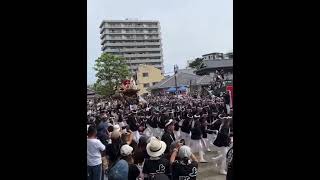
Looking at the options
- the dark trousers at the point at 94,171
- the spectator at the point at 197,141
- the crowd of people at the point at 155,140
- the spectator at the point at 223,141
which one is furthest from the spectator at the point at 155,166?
the spectator at the point at 197,141

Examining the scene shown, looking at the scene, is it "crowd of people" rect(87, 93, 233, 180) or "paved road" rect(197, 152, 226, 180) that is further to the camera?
"paved road" rect(197, 152, 226, 180)

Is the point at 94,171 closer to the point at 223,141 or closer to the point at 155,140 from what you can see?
the point at 155,140

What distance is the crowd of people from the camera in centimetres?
345

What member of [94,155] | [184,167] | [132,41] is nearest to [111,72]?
[132,41]

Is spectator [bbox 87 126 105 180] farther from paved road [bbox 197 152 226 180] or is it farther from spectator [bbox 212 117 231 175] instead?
spectator [bbox 212 117 231 175]

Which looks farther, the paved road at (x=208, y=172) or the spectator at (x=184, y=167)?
the paved road at (x=208, y=172)

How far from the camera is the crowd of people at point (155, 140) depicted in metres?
3.45

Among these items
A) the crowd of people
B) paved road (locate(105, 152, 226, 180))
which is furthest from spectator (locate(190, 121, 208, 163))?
paved road (locate(105, 152, 226, 180))

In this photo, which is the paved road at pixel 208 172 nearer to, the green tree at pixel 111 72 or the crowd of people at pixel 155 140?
the crowd of people at pixel 155 140

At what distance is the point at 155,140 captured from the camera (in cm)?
408

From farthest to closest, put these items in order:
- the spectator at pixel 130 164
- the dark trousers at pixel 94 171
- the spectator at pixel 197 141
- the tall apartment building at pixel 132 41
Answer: the spectator at pixel 197 141
the tall apartment building at pixel 132 41
the dark trousers at pixel 94 171
the spectator at pixel 130 164

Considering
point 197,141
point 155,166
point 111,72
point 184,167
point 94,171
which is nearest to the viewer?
point 184,167
